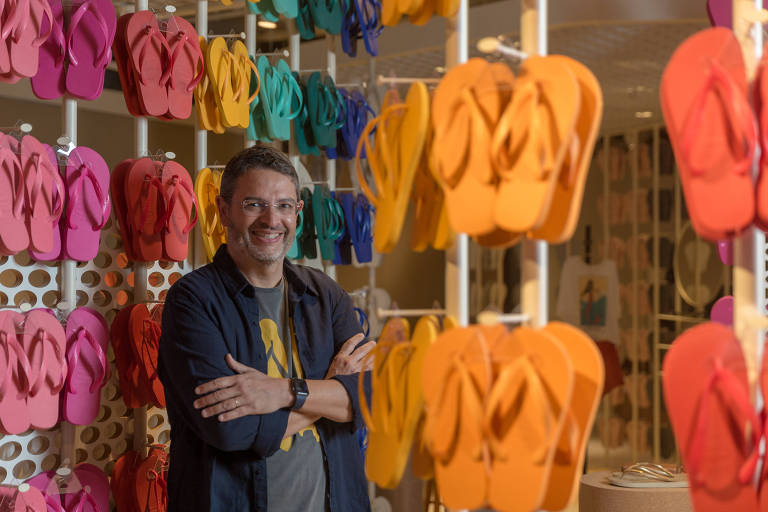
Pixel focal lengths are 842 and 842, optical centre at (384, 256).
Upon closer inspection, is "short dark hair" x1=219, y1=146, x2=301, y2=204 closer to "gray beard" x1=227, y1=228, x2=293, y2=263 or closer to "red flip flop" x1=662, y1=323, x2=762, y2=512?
"gray beard" x1=227, y1=228, x2=293, y2=263

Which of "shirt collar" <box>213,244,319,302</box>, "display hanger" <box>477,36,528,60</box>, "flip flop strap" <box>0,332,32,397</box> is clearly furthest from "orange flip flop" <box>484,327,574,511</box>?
"flip flop strap" <box>0,332,32,397</box>

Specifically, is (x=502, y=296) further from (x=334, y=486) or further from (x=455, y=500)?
(x=455, y=500)

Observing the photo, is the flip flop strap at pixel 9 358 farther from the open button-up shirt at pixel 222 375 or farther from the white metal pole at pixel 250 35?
the white metal pole at pixel 250 35

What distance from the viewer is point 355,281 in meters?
7.54

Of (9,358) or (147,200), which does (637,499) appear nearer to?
(147,200)

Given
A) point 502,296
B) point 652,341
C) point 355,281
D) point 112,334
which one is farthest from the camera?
point 355,281

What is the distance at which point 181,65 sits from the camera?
2.58 meters

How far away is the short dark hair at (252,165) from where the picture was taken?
217 cm

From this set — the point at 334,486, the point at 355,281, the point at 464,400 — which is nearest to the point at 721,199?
the point at 464,400

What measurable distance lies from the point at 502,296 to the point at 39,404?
4.33 m

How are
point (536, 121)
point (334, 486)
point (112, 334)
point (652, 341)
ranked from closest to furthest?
point (536, 121) → point (334, 486) → point (112, 334) → point (652, 341)

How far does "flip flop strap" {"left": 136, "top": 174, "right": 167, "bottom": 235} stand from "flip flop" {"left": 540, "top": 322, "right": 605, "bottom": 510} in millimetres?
1661

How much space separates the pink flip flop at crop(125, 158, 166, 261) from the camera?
2.50 m

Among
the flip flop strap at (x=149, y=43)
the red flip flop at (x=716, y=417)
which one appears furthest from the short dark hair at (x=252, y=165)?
the red flip flop at (x=716, y=417)
